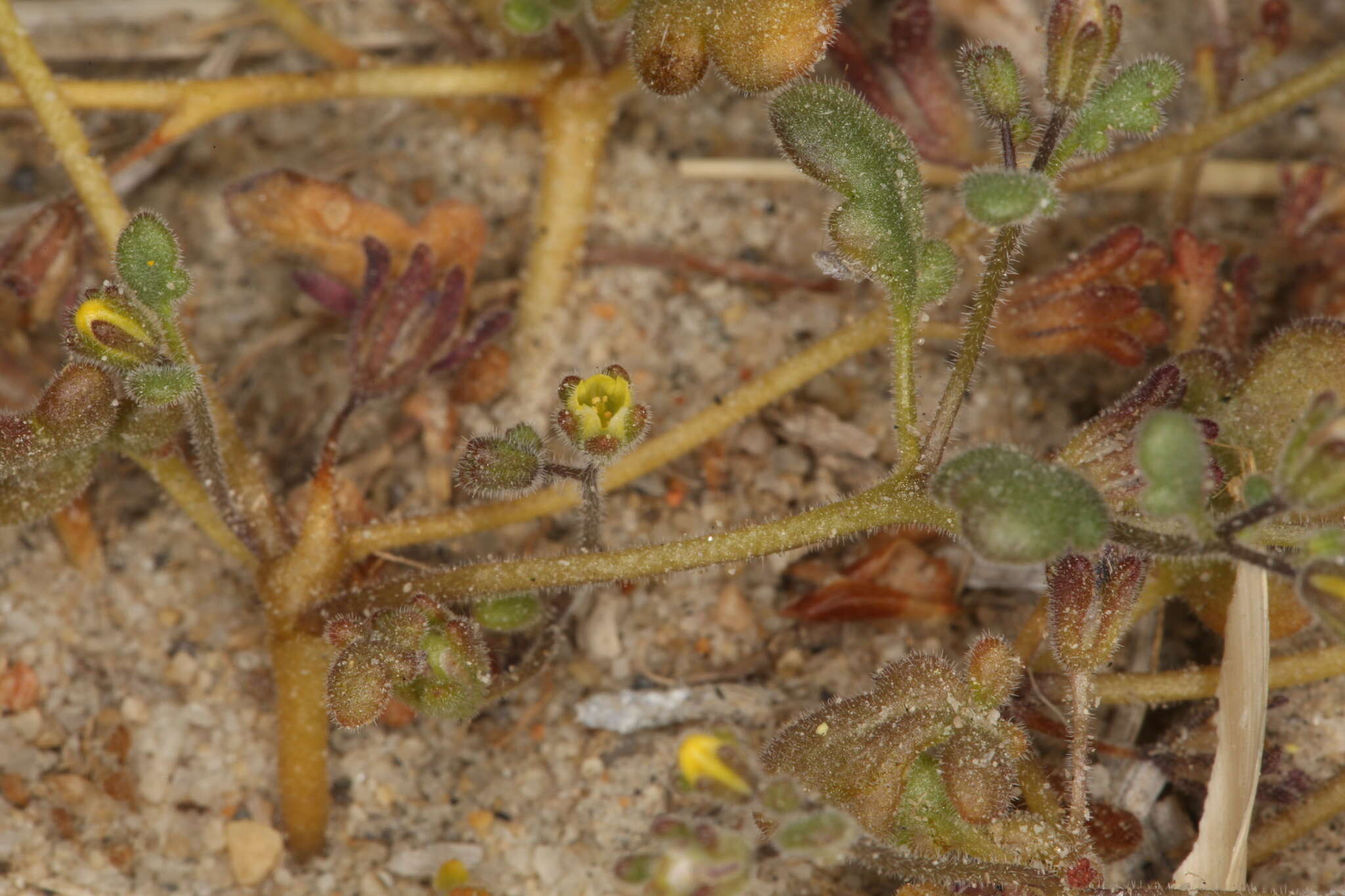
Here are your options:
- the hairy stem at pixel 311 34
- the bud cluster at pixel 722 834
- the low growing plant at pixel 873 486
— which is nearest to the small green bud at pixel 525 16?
the low growing plant at pixel 873 486

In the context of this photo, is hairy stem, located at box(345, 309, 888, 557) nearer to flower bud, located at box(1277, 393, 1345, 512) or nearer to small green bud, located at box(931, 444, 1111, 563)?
small green bud, located at box(931, 444, 1111, 563)

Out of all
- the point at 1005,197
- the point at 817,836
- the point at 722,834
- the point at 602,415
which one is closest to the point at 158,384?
the point at 602,415

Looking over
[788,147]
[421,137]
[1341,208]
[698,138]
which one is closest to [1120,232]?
[1341,208]

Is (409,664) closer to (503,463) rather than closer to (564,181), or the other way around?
(503,463)

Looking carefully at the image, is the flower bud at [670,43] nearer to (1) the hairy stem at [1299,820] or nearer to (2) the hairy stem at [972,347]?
(2) the hairy stem at [972,347]

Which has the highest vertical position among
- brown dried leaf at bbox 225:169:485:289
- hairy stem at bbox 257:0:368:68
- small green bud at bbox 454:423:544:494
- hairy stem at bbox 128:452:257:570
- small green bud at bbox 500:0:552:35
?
hairy stem at bbox 257:0:368:68

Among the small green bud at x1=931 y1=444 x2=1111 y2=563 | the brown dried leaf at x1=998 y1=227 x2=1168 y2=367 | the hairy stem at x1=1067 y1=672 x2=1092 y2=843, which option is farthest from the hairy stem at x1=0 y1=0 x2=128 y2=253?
the hairy stem at x1=1067 y1=672 x2=1092 y2=843
